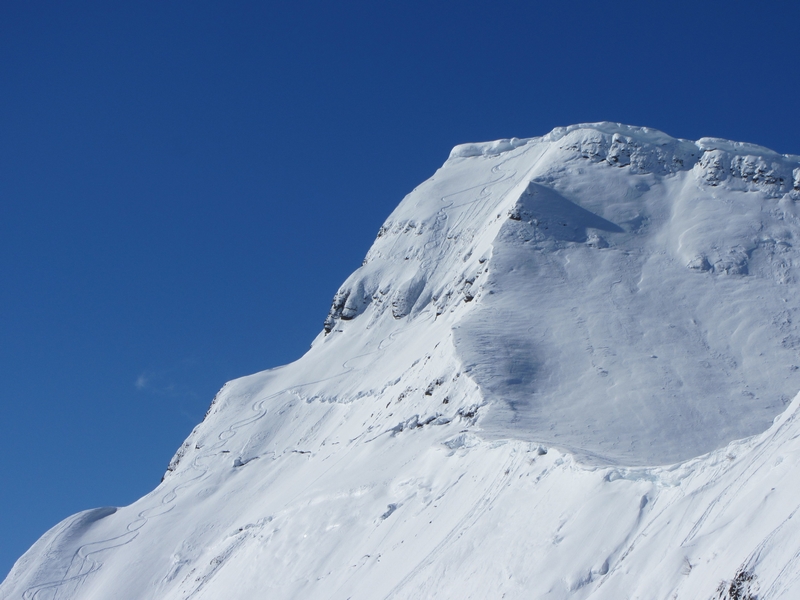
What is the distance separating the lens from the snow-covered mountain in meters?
13.4

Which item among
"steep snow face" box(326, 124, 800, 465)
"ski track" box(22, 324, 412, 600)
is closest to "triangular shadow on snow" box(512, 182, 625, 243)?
"steep snow face" box(326, 124, 800, 465)

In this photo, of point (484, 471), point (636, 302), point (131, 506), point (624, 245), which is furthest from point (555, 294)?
point (131, 506)

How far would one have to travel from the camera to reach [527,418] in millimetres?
25281

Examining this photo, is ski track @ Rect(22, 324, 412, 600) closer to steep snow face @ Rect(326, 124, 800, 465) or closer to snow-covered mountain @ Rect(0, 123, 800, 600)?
snow-covered mountain @ Rect(0, 123, 800, 600)

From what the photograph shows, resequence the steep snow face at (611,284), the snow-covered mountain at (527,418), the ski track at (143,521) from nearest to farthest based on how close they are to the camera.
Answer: the snow-covered mountain at (527,418)
the steep snow face at (611,284)
the ski track at (143,521)

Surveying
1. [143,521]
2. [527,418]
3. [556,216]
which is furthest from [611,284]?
[143,521]

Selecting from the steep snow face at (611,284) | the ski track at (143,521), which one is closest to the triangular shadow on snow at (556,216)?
the steep snow face at (611,284)

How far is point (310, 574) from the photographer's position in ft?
73.8

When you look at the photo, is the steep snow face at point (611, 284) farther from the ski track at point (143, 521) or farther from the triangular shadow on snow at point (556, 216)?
the ski track at point (143, 521)

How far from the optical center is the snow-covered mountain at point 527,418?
529 inches

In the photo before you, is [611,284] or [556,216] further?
[556,216]

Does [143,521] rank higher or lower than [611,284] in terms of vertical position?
higher

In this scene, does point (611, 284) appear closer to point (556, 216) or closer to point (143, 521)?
point (556, 216)

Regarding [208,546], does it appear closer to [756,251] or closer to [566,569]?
[566,569]
